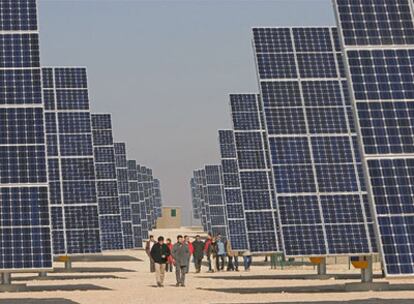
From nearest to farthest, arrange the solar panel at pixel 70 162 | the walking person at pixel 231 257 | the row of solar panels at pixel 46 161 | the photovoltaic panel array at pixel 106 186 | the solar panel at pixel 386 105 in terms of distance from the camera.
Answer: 1. the solar panel at pixel 386 105
2. the row of solar panels at pixel 46 161
3. the solar panel at pixel 70 162
4. the walking person at pixel 231 257
5. the photovoltaic panel array at pixel 106 186

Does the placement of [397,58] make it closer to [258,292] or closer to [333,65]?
[258,292]

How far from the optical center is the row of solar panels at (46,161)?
2769 cm

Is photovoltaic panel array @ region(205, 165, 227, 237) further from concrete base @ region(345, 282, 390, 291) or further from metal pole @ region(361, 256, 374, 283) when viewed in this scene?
concrete base @ region(345, 282, 390, 291)

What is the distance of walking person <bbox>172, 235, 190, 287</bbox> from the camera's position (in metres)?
36.3

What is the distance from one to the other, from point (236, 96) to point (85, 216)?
1230 centimetres

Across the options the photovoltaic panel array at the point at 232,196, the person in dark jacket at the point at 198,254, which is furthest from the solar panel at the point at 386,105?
the person in dark jacket at the point at 198,254

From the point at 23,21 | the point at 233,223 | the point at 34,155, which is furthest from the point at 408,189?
the point at 233,223

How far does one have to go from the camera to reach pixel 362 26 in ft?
85.4

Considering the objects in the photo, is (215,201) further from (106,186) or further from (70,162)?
(70,162)

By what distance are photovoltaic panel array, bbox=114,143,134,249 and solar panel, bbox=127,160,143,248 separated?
Answer: 2516 mm

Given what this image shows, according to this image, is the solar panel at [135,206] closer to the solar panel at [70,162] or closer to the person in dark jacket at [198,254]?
the person in dark jacket at [198,254]

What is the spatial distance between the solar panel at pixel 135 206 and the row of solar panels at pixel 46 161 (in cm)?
557

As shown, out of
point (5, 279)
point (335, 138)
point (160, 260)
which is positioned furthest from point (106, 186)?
point (5, 279)

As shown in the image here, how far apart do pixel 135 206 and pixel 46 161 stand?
181 feet
